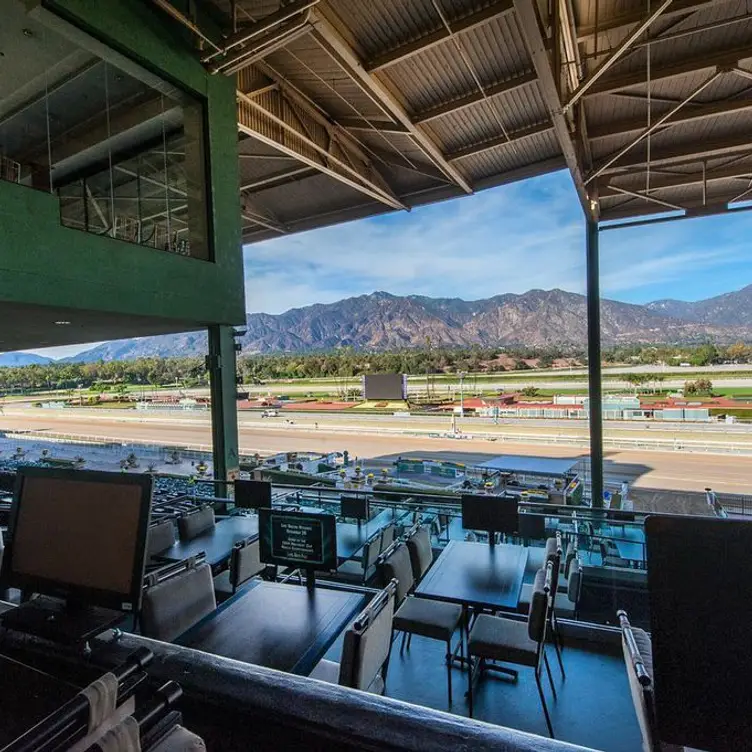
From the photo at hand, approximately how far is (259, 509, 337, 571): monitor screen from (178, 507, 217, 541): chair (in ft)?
5.84

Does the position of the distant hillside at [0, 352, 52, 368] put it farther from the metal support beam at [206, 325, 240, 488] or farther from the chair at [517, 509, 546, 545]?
the chair at [517, 509, 546, 545]

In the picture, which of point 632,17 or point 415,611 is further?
point 632,17

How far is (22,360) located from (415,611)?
14169 millimetres

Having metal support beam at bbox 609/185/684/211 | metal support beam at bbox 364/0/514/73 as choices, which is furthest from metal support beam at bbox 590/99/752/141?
metal support beam at bbox 364/0/514/73

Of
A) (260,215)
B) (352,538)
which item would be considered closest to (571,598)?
(352,538)

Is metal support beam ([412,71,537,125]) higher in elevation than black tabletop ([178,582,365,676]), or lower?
higher

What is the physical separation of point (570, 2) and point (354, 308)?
3413 cm

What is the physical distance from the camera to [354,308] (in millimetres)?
38094

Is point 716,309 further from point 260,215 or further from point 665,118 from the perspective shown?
point 260,215

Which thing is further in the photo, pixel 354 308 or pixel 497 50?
pixel 354 308

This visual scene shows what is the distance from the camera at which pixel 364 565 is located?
3771mm

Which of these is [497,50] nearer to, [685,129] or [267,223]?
[685,129]

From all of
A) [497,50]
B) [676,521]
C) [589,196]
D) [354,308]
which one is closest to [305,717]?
[676,521]

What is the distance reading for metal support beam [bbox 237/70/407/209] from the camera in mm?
6163
